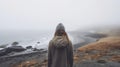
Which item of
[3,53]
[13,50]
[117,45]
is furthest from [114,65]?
[13,50]

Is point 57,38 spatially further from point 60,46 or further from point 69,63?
point 69,63

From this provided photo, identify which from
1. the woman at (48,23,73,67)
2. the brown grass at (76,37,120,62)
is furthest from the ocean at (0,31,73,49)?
the woman at (48,23,73,67)

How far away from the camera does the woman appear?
267 inches

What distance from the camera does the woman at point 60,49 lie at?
22.3ft

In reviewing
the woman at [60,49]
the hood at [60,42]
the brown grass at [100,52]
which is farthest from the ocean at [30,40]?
the hood at [60,42]

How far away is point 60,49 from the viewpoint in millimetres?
6934

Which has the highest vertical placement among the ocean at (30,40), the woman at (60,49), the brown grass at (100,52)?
the ocean at (30,40)

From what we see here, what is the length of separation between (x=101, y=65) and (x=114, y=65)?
1.12m

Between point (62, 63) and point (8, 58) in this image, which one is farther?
point (8, 58)

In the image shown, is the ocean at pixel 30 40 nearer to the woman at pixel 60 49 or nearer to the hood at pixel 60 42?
the woman at pixel 60 49

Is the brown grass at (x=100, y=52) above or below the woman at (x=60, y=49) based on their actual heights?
below

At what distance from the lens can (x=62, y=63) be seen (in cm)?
710

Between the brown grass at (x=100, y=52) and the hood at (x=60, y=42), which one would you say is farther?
the brown grass at (x=100, y=52)

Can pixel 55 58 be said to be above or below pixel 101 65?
above
